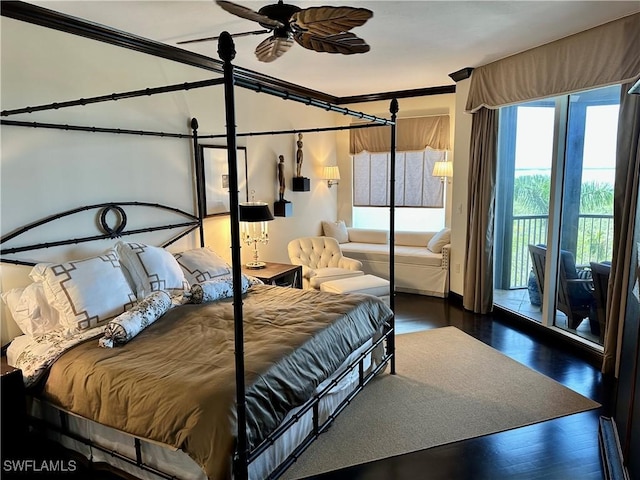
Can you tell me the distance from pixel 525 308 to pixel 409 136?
2938mm

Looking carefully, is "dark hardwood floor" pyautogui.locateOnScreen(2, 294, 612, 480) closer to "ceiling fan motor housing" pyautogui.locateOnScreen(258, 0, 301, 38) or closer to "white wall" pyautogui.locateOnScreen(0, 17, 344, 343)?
"white wall" pyautogui.locateOnScreen(0, 17, 344, 343)

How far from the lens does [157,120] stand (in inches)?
148

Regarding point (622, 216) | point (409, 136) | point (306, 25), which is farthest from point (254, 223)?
point (622, 216)

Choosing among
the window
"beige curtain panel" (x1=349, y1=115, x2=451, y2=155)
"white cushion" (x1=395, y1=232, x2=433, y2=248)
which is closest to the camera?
"beige curtain panel" (x1=349, y1=115, x2=451, y2=155)

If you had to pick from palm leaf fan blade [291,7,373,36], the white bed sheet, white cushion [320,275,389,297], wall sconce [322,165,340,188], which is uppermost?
palm leaf fan blade [291,7,373,36]

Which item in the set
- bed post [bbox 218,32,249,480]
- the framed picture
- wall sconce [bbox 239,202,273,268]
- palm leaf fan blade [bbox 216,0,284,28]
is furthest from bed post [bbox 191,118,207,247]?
bed post [bbox 218,32,249,480]

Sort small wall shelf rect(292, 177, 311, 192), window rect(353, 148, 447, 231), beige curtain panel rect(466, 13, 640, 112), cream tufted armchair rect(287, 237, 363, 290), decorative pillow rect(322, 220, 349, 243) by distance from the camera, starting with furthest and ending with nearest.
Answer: decorative pillow rect(322, 220, 349, 243) < window rect(353, 148, 447, 231) < small wall shelf rect(292, 177, 311, 192) < cream tufted armchair rect(287, 237, 363, 290) < beige curtain panel rect(466, 13, 640, 112)

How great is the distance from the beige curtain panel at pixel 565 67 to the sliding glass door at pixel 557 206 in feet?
0.75

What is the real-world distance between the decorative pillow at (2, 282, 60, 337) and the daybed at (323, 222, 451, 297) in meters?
4.10

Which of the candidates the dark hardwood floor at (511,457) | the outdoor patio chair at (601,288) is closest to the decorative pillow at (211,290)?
the dark hardwood floor at (511,457)

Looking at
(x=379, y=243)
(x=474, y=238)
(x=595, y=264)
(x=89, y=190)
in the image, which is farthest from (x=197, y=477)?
(x=379, y=243)

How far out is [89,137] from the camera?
10.5 feet

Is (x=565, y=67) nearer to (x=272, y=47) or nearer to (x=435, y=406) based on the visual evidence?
(x=272, y=47)

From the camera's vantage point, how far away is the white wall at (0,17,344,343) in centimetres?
274
